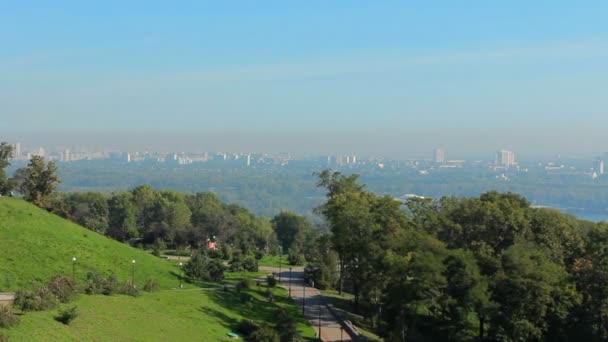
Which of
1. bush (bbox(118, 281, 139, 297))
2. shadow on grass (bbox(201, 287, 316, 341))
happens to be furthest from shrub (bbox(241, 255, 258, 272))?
bush (bbox(118, 281, 139, 297))

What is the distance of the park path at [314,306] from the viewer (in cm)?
3453

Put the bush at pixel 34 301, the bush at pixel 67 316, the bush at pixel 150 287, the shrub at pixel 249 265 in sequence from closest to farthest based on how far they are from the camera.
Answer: the bush at pixel 67 316 < the bush at pixel 34 301 < the bush at pixel 150 287 < the shrub at pixel 249 265

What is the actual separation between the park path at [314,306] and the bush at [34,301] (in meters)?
15.1

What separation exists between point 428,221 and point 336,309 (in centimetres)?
873

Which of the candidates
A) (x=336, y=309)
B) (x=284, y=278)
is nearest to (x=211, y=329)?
(x=336, y=309)

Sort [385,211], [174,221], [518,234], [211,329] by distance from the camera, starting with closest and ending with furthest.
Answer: [211,329] → [518,234] → [385,211] → [174,221]

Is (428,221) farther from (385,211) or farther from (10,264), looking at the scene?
(10,264)

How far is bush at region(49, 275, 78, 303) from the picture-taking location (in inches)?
979

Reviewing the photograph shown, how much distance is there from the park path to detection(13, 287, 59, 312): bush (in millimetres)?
15053

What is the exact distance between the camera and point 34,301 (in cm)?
2258

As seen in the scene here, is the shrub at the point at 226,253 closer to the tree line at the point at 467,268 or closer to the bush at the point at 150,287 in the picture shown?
the tree line at the point at 467,268

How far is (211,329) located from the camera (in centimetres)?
2909

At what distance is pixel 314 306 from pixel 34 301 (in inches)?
893

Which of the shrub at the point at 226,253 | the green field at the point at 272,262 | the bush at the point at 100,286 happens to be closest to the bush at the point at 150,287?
the bush at the point at 100,286
